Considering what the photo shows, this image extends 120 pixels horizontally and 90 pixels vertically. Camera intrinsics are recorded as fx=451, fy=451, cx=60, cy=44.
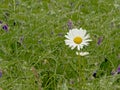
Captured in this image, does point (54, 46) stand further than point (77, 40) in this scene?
Yes

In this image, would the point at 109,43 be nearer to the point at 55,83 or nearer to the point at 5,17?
the point at 55,83

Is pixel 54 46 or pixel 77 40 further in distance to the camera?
pixel 54 46

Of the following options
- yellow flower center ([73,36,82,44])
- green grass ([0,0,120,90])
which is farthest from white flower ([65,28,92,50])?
green grass ([0,0,120,90])

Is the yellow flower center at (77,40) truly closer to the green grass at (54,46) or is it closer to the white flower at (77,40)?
the white flower at (77,40)

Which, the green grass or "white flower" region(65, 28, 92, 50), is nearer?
"white flower" region(65, 28, 92, 50)

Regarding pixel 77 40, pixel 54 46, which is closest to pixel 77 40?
pixel 77 40

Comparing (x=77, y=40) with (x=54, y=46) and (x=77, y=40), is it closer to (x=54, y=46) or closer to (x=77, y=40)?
(x=77, y=40)

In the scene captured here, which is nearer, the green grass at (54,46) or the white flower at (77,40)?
the white flower at (77,40)

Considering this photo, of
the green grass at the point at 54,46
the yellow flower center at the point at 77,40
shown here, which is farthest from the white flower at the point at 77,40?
the green grass at the point at 54,46

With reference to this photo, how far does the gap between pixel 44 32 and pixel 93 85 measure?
0.86 metres

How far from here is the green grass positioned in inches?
88.0

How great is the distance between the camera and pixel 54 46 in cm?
267

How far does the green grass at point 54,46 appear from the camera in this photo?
223 cm

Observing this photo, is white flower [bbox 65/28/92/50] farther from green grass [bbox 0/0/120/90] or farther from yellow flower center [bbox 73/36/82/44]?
green grass [bbox 0/0/120/90]
